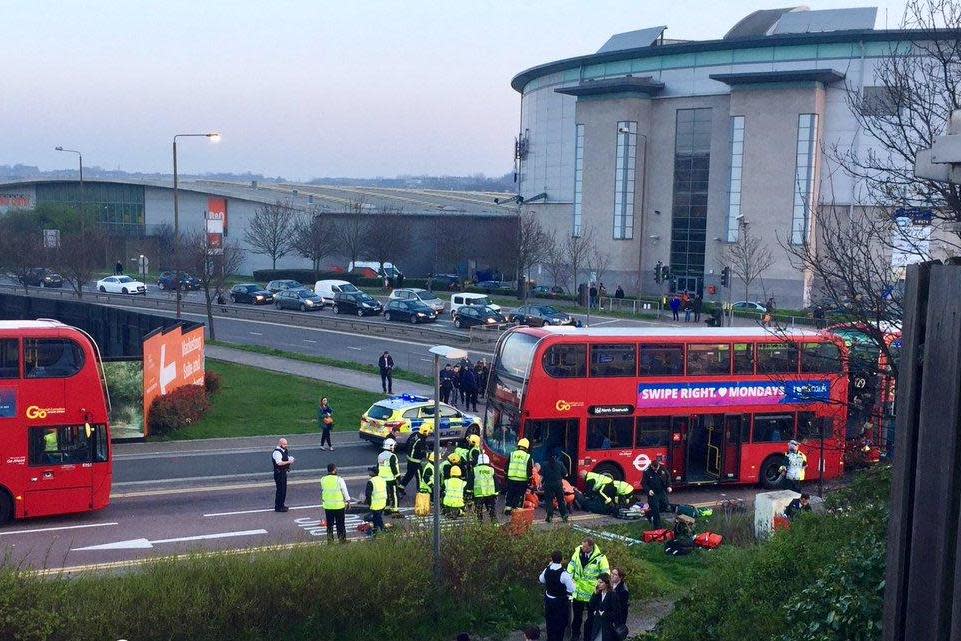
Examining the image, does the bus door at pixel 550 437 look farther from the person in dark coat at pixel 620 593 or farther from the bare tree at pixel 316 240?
the bare tree at pixel 316 240

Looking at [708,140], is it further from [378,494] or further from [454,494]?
[378,494]

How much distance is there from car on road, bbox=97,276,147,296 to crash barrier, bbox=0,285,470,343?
7.67 feet

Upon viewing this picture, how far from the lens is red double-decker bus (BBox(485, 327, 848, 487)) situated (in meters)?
20.4

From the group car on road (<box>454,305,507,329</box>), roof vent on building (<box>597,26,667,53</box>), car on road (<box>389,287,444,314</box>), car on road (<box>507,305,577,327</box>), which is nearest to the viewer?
car on road (<box>507,305,577,327</box>)

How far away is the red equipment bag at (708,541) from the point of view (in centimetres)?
Answer: 1694

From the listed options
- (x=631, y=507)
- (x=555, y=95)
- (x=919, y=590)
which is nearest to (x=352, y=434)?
(x=631, y=507)

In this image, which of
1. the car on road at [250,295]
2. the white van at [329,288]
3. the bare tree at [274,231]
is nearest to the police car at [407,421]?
the white van at [329,288]

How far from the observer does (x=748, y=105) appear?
209 feet

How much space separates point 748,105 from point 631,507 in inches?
1934

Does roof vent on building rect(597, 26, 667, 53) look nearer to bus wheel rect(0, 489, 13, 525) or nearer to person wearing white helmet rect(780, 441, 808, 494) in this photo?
person wearing white helmet rect(780, 441, 808, 494)

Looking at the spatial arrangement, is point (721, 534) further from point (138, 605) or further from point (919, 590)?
point (919, 590)

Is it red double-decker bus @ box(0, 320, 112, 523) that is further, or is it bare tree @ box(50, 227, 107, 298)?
bare tree @ box(50, 227, 107, 298)

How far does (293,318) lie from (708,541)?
123 ft

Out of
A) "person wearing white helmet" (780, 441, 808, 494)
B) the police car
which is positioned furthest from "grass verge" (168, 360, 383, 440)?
"person wearing white helmet" (780, 441, 808, 494)
